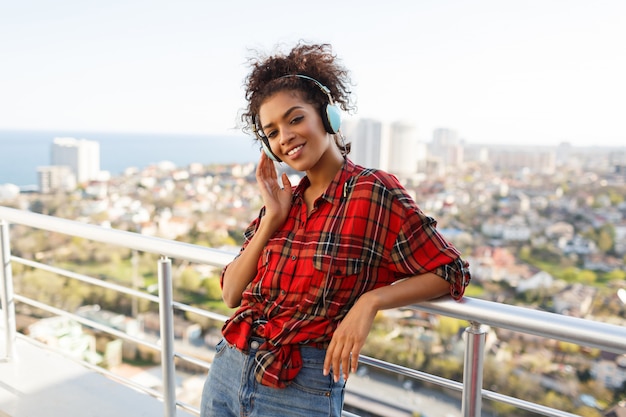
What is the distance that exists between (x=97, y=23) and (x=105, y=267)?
2271 centimetres

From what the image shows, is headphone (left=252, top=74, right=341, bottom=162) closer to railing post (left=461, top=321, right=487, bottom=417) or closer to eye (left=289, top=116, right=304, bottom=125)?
eye (left=289, top=116, right=304, bottom=125)

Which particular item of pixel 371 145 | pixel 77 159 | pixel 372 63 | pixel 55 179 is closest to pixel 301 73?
pixel 371 145

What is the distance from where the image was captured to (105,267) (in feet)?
52.8

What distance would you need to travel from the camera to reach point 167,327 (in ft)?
6.24

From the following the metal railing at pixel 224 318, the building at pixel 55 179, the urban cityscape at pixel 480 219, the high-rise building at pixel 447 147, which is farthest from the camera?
the high-rise building at pixel 447 147

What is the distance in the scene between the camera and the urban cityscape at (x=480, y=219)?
1472 centimetres

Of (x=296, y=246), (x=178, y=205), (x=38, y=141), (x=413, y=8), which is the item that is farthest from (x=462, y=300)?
(x=413, y=8)

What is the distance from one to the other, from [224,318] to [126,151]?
29.9 m

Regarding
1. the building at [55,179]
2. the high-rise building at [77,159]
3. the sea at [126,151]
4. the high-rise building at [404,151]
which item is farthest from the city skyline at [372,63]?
A: the building at [55,179]

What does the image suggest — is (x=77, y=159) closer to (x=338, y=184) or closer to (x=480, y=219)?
(x=480, y=219)

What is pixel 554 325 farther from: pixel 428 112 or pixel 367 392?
pixel 428 112

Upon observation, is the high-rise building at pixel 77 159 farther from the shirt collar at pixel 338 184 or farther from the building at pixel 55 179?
the shirt collar at pixel 338 184

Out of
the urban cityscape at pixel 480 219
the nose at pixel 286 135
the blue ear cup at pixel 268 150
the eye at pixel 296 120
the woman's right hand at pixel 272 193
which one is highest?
the eye at pixel 296 120

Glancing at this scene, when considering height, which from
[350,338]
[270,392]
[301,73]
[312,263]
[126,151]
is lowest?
[126,151]
